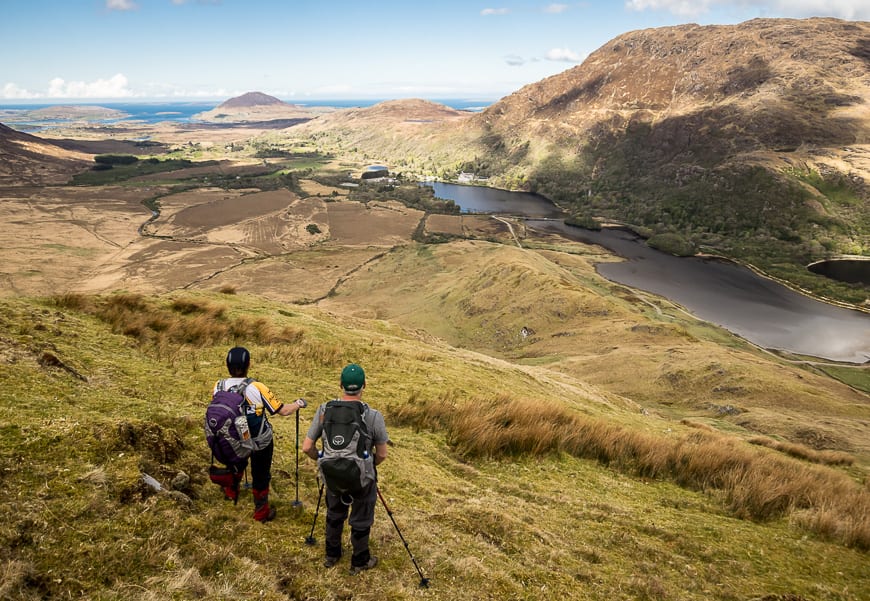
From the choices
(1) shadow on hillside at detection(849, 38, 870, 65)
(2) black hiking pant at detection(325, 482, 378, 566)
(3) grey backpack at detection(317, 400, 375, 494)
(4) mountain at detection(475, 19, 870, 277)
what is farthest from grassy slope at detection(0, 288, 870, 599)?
(1) shadow on hillside at detection(849, 38, 870, 65)

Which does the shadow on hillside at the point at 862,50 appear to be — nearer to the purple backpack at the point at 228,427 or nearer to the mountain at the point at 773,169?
the mountain at the point at 773,169

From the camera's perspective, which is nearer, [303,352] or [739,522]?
[739,522]

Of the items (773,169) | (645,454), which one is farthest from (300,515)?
(773,169)

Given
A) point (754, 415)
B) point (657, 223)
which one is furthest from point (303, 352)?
point (657, 223)

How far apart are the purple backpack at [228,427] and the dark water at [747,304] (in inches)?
3550

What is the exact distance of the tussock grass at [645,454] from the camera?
34.1ft

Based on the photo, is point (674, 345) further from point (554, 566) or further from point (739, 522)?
point (554, 566)

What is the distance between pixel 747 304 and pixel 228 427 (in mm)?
113892

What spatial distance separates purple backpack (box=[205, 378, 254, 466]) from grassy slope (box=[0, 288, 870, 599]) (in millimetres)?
861

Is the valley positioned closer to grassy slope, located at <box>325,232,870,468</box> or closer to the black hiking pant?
the black hiking pant

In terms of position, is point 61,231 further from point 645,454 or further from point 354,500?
point 645,454

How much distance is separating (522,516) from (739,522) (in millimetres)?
5348

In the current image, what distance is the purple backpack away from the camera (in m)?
6.19

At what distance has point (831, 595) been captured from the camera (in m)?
7.39
